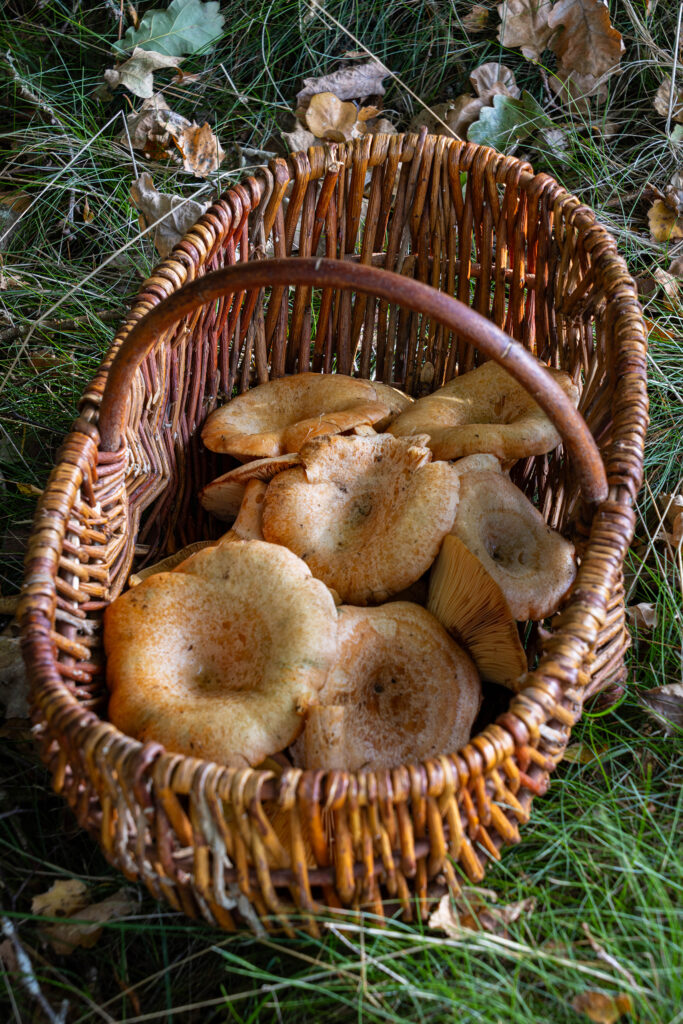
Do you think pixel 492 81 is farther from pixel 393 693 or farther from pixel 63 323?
pixel 393 693

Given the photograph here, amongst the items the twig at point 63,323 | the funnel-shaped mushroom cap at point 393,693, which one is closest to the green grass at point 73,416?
the twig at point 63,323

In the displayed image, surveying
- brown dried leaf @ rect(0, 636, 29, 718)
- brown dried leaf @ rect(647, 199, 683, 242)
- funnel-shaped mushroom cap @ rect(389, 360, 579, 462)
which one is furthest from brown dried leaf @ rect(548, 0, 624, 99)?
brown dried leaf @ rect(0, 636, 29, 718)

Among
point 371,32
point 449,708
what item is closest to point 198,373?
point 449,708

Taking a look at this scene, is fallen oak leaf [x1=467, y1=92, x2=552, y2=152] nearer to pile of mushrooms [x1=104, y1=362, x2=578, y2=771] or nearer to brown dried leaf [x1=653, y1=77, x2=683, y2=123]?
brown dried leaf [x1=653, y1=77, x2=683, y2=123]

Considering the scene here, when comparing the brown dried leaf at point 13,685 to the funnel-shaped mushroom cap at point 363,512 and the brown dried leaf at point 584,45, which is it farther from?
the brown dried leaf at point 584,45

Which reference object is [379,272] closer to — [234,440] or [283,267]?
[283,267]

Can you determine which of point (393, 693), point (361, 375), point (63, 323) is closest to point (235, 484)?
point (361, 375)
